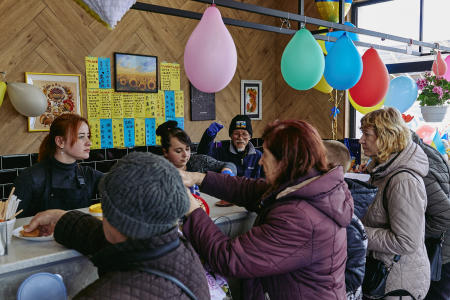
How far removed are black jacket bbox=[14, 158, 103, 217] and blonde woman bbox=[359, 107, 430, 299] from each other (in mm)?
1807

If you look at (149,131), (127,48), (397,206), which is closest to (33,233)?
(397,206)

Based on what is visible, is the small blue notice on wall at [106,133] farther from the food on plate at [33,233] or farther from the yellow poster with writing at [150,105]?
the food on plate at [33,233]

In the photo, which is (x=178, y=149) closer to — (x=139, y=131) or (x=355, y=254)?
(x=355, y=254)

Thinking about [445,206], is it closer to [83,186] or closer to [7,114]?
[83,186]

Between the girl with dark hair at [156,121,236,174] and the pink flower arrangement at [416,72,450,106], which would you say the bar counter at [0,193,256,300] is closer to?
the girl with dark hair at [156,121,236,174]

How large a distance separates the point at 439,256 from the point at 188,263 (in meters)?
2.09

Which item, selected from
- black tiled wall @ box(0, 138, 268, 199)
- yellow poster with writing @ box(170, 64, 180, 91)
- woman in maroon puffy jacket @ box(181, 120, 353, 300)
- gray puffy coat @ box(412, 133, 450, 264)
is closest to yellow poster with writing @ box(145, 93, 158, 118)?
yellow poster with writing @ box(170, 64, 180, 91)

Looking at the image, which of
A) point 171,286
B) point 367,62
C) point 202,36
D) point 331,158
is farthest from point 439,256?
point 171,286

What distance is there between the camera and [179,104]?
4680 millimetres

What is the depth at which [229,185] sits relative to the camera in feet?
6.37

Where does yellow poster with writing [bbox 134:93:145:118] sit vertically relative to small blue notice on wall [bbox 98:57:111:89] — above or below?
below

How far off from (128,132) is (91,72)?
2.44 ft

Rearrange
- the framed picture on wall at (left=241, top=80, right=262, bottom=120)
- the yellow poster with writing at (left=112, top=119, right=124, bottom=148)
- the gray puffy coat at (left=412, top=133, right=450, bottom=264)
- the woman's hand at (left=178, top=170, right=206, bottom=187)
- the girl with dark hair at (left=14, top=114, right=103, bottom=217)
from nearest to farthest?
the woman's hand at (left=178, top=170, right=206, bottom=187) < the gray puffy coat at (left=412, top=133, right=450, bottom=264) < the girl with dark hair at (left=14, top=114, right=103, bottom=217) < the yellow poster with writing at (left=112, top=119, right=124, bottom=148) < the framed picture on wall at (left=241, top=80, right=262, bottom=120)

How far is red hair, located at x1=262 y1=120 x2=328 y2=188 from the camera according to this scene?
1.43 m
